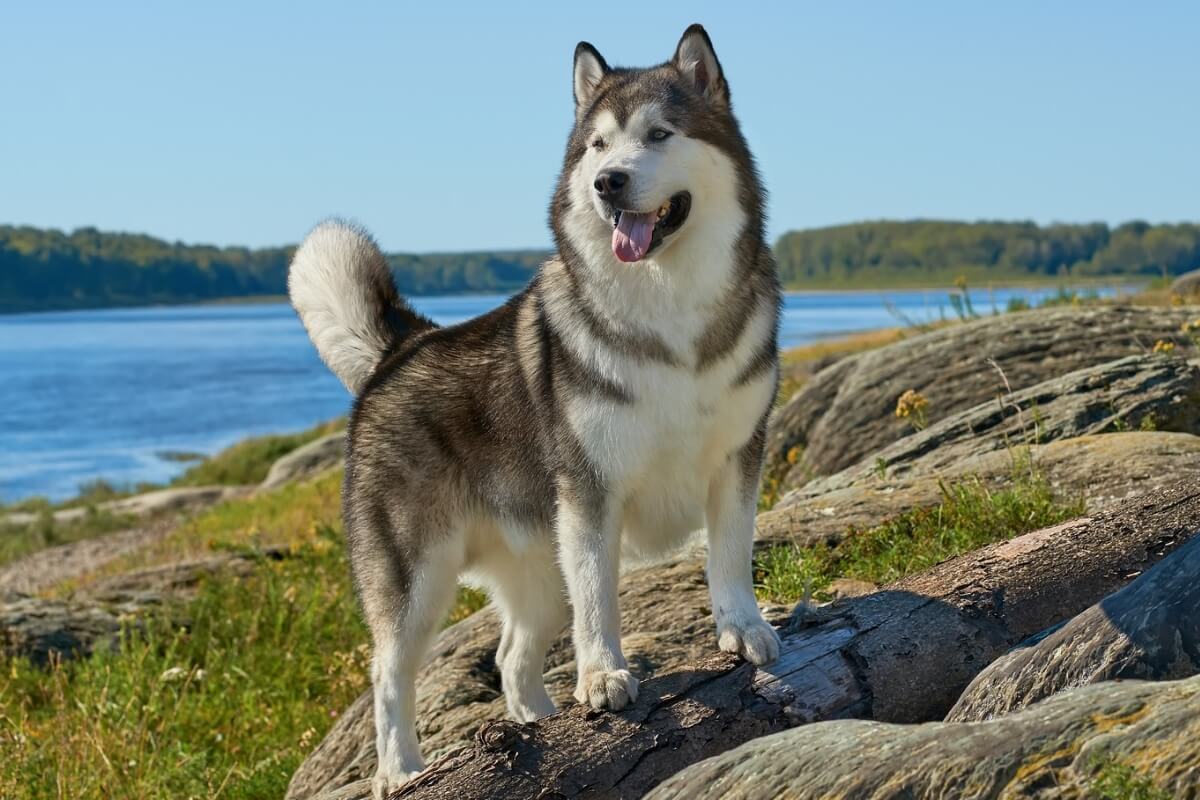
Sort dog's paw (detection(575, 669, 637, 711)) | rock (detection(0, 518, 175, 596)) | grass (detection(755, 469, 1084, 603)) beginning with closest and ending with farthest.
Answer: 1. dog's paw (detection(575, 669, 637, 711))
2. grass (detection(755, 469, 1084, 603))
3. rock (detection(0, 518, 175, 596))

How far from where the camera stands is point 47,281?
542 feet

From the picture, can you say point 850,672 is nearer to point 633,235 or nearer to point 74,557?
point 633,235

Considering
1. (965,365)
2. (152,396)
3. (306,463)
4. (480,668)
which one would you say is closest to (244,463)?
(306,463)

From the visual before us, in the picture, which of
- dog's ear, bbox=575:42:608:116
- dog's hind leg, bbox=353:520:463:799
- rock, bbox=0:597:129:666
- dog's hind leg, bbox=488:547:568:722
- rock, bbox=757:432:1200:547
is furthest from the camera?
rock, bbox=0:597:129:666

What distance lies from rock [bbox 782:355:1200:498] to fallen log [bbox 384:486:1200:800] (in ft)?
7.10

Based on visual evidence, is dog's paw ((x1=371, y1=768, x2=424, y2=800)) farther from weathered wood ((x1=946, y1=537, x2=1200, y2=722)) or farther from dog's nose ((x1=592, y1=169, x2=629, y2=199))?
dog's nose ((x1=592, y1=169, x2=629, y2=199))

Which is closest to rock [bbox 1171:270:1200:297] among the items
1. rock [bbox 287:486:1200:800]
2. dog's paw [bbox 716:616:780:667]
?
rock [bbox 287:486:1200:800]

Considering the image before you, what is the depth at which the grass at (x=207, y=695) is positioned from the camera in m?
6.00

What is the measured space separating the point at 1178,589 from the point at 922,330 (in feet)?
30.5

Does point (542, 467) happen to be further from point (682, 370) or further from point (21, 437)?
point (21, 437)

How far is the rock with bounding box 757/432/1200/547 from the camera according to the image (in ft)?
18.5

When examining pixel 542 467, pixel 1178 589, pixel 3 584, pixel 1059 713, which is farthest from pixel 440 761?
pixel 3 584

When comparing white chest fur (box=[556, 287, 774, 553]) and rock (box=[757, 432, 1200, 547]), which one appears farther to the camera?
rock (box=[757, 432, 1200, 547])

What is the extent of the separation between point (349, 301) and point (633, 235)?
181 cm
